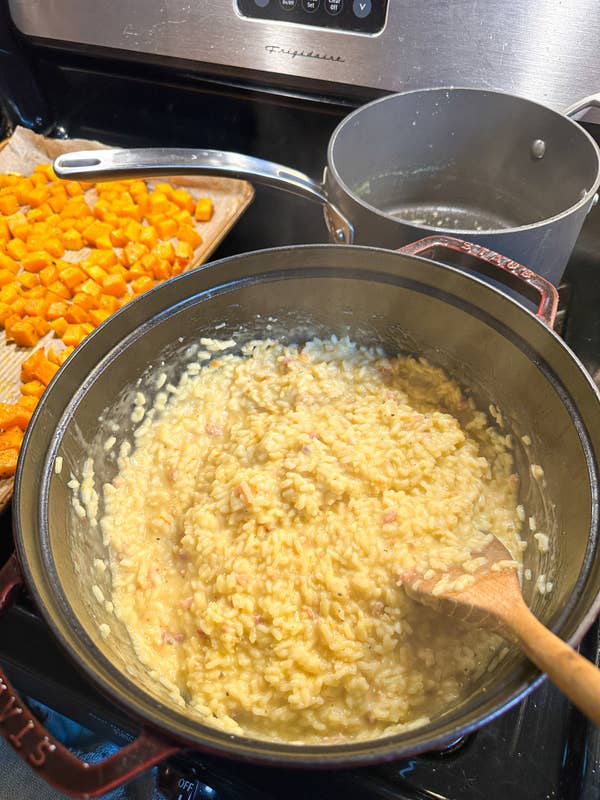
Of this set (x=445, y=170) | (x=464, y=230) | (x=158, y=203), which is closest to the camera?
(x=464, y=230)

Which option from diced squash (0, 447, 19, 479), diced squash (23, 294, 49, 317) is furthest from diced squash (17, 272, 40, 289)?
diced squash (0, 447, 19, 479)

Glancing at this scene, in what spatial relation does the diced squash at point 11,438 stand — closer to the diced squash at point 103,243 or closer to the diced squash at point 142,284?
the diced squash at point 142,284

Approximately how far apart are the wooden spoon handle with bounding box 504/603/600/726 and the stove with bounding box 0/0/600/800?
369 mm

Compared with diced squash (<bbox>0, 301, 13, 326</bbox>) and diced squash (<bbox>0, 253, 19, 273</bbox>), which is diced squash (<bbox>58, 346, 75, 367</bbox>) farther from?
diced squash (<bbox>0, 253, 19, 273</bbox>)

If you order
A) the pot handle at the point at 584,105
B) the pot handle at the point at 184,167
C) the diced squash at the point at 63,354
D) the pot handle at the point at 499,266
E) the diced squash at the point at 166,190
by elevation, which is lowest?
the diced squash at the point at 63,354

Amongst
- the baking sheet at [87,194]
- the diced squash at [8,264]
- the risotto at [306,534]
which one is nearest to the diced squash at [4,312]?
the baking sheet at [87,194]

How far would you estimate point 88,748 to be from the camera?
5.26 feet

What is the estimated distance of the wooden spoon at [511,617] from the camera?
2.30 ft

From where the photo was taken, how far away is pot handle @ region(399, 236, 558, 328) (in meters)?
1.18

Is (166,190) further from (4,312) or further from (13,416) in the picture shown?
(13,416)

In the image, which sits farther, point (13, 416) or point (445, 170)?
point (445, 170)

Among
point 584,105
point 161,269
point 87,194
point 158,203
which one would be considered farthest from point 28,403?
point 584,105

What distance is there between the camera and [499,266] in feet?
4.02

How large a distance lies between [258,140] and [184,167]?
74 cm
